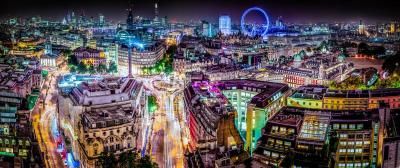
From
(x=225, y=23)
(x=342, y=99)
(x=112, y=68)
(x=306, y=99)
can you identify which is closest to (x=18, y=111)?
(x=306, y=99)

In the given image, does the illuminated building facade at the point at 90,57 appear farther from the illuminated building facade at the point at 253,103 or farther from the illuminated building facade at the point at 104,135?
the illuminated building facade at the point at 104,135

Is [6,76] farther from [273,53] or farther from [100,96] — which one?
[273,53]

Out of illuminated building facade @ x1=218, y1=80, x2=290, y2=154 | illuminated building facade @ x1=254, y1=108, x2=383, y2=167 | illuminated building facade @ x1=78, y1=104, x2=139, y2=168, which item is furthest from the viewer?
illuminated building facade @ x1=218, y1=80, x2=290, y2=154

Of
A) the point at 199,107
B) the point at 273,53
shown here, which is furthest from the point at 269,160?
the point at 273,53

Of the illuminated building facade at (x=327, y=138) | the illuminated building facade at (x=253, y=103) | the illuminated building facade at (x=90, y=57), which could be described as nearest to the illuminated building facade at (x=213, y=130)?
the illuminated building facade at (x=253, y=103)

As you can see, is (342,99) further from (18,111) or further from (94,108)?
(18,111)

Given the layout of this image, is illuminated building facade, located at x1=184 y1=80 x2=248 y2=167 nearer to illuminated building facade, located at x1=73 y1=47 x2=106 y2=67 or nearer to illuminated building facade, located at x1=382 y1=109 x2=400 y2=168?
illuminated building facade, located at x1=382 y1=109 x2=400 y2=168

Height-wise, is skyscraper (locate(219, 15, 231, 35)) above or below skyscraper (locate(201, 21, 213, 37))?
above

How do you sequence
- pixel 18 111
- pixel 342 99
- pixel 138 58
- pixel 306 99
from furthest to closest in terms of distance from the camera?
pixel 138 58
pixel 342 99
pixel 306 99
pixel 18 111

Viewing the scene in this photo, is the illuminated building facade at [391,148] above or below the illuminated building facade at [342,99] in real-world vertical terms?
below

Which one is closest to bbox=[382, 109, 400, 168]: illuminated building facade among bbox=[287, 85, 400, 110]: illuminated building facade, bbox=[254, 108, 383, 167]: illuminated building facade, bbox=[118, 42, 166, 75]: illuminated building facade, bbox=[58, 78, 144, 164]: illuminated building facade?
bbox=[254, 108, 383, 167]: illuminated building facade

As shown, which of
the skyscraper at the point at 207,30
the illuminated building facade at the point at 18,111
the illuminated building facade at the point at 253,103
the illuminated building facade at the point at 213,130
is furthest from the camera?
the skyscraper at the point at 207,30
